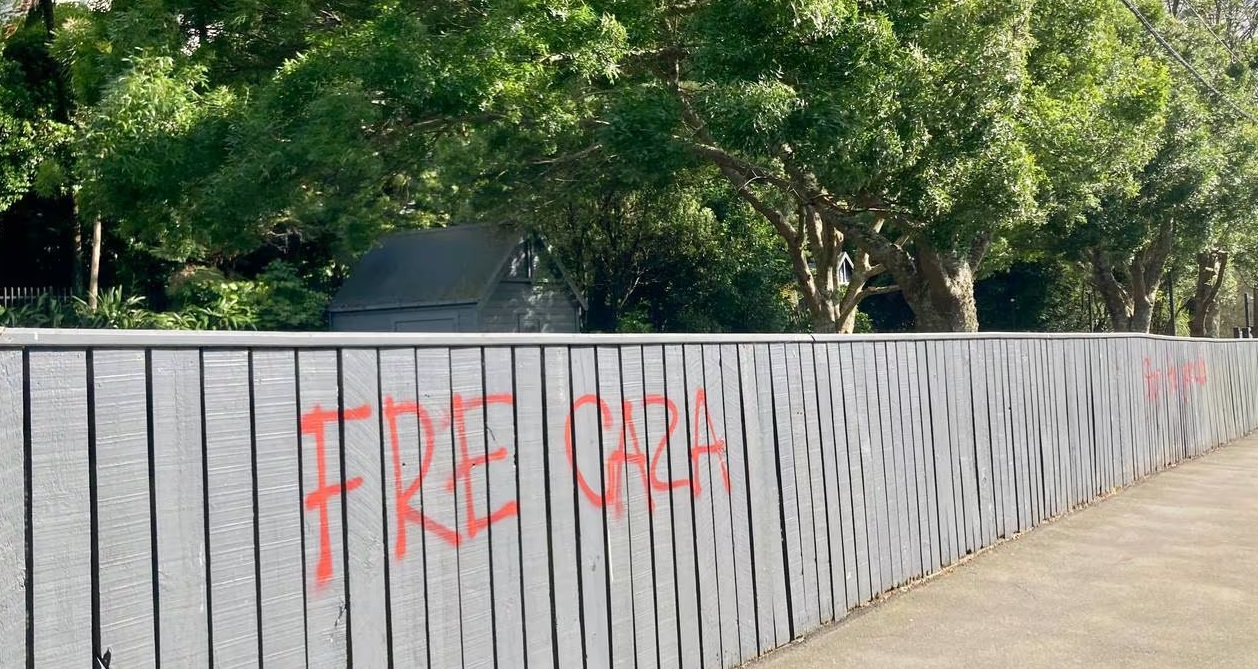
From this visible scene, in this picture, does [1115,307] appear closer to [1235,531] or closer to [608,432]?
[1235,531]

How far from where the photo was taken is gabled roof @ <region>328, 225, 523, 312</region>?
2286cm

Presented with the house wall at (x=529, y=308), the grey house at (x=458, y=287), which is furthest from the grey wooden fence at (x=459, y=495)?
the house wall at (x=529, y=308)

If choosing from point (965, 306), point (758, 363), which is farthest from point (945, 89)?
point (758, 363)

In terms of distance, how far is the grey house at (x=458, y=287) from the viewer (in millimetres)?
22812

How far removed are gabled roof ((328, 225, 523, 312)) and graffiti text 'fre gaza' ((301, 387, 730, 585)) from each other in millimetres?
16864

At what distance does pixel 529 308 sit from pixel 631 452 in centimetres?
1863

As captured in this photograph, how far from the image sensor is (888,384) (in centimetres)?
775

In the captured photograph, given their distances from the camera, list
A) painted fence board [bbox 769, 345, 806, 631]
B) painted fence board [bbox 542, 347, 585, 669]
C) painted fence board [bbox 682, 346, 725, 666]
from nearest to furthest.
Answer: painted fence board [bbox 542, 347, 585, 669] → painted fence board [bbox 682, 346, 725, 666] → painted fence board [bbox 769, 345, 806, 631]

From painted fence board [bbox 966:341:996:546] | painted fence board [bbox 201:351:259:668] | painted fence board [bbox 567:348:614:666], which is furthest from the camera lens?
painted fence board [bbox 966:341:996:546]

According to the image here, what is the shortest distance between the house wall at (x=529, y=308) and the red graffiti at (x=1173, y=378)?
11907 mm

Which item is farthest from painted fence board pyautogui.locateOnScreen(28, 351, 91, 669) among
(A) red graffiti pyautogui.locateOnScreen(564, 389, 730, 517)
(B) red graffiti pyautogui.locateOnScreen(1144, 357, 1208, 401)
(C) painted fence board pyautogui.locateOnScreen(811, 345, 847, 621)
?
(B) red graffiti pyautogui.locateOnScreen(1144, 357, 1208, 401)

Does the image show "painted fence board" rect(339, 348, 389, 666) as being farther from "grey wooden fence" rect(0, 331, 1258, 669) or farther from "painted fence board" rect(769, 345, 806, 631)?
"painted fence board" rect(769, 345, 806, 631)

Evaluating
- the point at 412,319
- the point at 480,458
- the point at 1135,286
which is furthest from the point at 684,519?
the point at 1135,286

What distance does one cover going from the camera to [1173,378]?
51.1 ft
